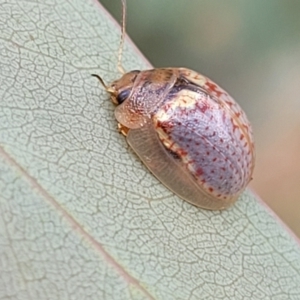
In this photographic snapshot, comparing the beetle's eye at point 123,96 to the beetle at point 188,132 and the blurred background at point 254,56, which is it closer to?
the beetle at point 188,132

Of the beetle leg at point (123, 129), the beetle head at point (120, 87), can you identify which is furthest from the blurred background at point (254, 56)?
the beetle leg at point (123, 129)

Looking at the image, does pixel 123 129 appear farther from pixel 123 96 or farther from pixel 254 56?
pixel 254 56

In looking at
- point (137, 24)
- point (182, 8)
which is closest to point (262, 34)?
point (182, 8)

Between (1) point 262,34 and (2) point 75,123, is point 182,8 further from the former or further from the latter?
(2) point 75,123

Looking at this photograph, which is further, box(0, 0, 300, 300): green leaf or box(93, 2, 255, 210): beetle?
box(93, 2, 255, 210): beetle

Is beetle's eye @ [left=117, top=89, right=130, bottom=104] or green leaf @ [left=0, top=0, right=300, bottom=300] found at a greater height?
beetle's eye @ [left=117, top=89, right=130, bottom=104]

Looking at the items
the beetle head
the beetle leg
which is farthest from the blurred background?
the beetle leg

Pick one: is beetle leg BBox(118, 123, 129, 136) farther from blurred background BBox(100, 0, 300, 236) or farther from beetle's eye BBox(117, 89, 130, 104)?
blurred background BBox(100, 0, 300, 236)
